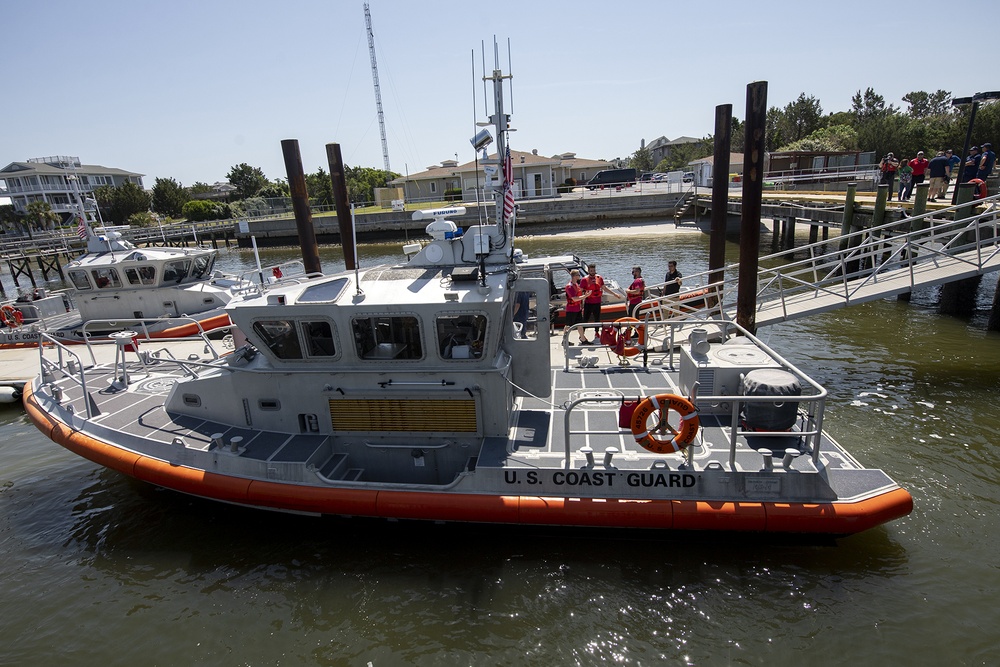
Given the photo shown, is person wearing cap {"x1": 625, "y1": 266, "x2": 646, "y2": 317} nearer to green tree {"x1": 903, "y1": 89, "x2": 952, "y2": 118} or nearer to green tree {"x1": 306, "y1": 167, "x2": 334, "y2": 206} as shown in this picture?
green tree {"x1": 306, "y1": 167, "x2": 334, "y2": 206}

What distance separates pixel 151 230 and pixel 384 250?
21.0 meters

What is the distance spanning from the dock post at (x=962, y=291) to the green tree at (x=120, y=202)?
6589 centimetres

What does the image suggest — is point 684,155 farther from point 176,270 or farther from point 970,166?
point 176,270

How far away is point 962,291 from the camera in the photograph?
13.5m

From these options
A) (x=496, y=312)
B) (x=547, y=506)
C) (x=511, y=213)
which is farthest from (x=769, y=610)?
(x=511, y=213)

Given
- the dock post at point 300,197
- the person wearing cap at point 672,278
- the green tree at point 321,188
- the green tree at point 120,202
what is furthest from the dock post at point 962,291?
the green tree at point 120,202

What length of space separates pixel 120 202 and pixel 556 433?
64.8 metres

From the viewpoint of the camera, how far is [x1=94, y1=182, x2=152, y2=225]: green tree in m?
55.1

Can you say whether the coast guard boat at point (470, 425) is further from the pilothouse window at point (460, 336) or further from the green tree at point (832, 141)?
the green tree at point (832, 141)

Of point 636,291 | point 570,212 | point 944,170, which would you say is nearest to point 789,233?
point 944,170

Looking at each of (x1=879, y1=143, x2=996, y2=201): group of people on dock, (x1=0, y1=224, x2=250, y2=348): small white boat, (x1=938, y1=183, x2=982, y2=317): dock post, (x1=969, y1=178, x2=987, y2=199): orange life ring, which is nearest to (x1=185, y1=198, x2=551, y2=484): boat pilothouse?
(x1=0, y1=224, x2=250, y2=348): small white boat

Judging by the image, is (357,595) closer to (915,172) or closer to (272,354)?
(272,354)

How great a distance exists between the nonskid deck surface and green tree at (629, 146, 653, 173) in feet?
290

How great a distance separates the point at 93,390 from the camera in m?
8.41
